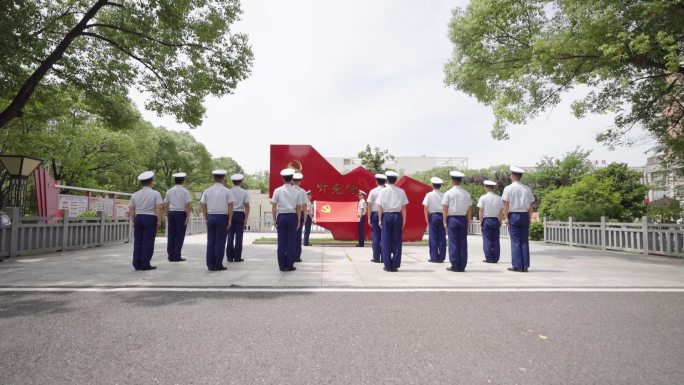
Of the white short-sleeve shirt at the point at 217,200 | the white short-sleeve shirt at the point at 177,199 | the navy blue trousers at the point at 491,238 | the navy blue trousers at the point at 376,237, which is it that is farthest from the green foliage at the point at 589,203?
the white short-sleeve shirt at the point at 177,199

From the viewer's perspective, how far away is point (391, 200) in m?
7.81

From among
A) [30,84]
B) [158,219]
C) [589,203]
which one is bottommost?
[158,219]

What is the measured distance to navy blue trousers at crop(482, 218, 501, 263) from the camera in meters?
9.22

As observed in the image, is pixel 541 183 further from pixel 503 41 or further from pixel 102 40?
pixel 102 40

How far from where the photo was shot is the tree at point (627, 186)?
24109 millimetres

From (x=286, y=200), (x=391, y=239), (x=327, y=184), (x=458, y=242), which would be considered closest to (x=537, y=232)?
(x=327, y=184)

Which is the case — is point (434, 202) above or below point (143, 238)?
above

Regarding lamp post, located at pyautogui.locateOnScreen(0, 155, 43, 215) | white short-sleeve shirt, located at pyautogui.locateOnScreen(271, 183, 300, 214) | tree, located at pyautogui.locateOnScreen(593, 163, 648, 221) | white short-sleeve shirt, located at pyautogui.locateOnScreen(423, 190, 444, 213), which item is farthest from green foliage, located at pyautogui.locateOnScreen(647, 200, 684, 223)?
lamp post, located at pyautogui.locateOnScreen(0, 155, 43, 215)

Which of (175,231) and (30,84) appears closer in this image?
(175,231)

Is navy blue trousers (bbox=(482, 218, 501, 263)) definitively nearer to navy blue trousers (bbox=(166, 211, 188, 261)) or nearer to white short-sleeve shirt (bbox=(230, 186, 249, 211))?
white short-sleeve shirt (bbox=(230, 186, 249, 211))

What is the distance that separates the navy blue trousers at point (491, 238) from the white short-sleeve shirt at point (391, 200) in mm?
2705

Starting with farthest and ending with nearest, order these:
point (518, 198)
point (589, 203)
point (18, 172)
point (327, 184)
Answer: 1. point (589, 203)
2. point (327, 184)
3. point (18, 172)
4. point (518, 198)

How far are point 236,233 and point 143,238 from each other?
2245 mm

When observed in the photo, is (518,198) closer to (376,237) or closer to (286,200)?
(376,237)
